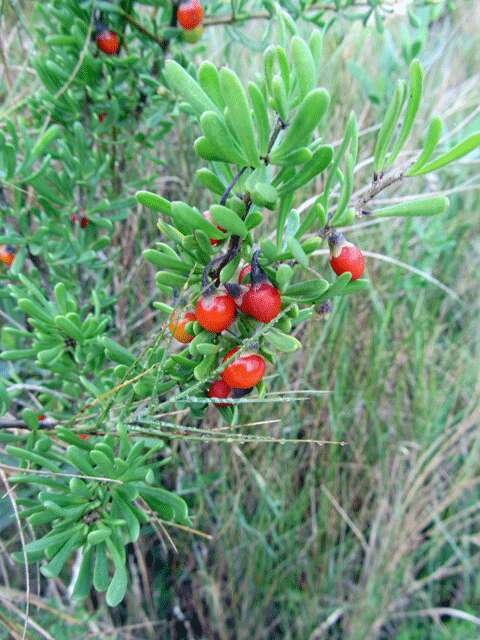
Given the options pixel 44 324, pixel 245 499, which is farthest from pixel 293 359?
pixel 44 324

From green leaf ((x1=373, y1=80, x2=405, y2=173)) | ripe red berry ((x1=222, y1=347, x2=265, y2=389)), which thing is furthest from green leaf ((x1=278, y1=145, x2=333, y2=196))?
ripe red berry ((x1=222, y1=347, x2=265, y2=389))

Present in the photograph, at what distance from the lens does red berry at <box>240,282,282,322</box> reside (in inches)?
27.6

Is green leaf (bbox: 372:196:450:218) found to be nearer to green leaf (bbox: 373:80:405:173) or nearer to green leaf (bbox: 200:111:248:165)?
green leaf (bbox: 373:80:405:173)

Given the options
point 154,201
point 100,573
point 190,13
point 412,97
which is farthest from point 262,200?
point 190,13

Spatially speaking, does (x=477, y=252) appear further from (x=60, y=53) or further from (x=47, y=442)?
(x=47, y=442)

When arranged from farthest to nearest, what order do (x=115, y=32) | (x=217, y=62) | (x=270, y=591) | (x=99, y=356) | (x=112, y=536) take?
1. (x=217, y=62)
2. (x=270, y=591)
3. (x=115, y=32)
4. (x=99, y=356)
5. (x=112, y=536)

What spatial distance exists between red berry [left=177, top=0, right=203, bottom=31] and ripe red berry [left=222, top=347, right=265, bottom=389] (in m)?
0.94

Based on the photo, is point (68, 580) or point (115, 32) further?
point (68, 580)

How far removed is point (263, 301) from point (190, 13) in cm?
93

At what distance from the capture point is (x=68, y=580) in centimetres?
194

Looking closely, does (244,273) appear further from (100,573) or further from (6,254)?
(6,254)

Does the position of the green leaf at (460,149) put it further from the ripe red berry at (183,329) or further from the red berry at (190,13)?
the red berry at (190,13)

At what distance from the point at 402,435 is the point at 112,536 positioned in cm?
155

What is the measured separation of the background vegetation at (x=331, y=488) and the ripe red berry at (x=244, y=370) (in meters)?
1.03
